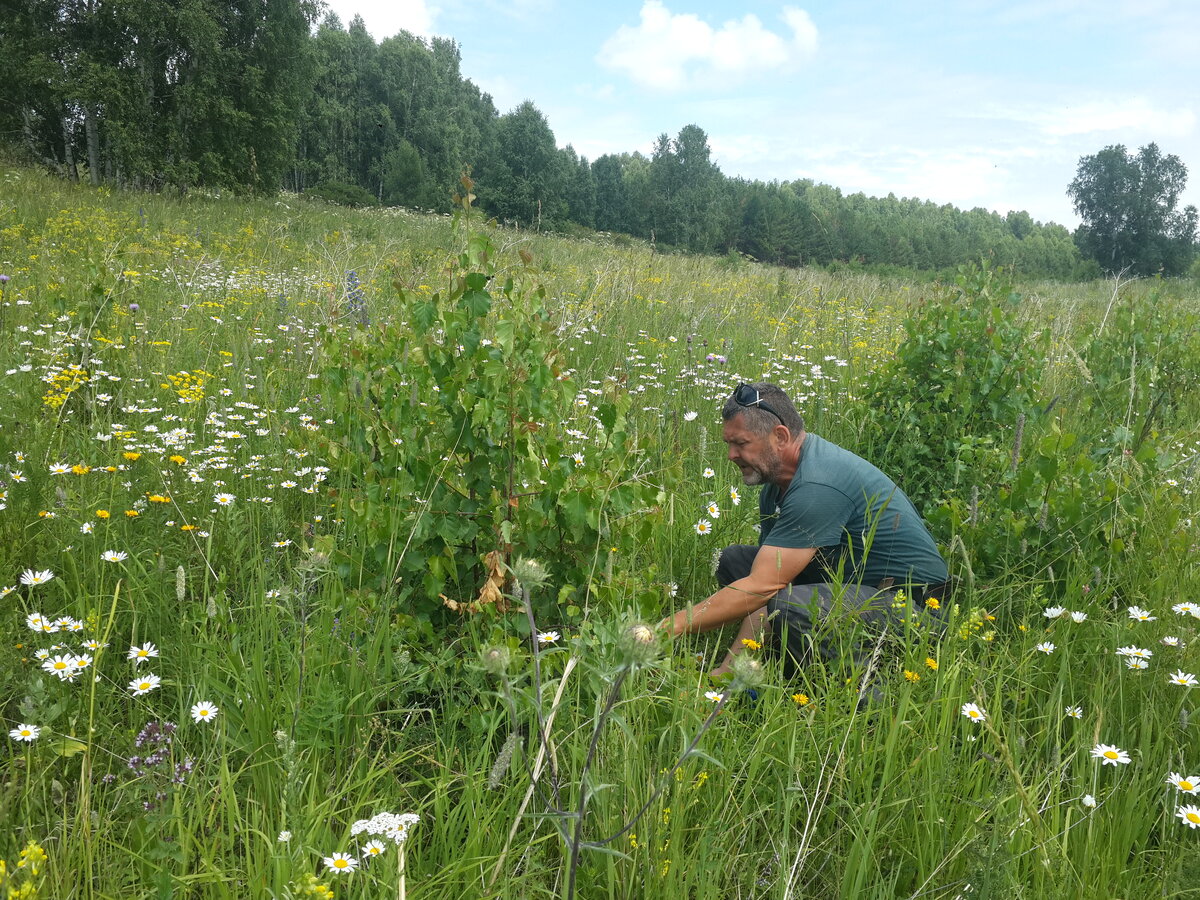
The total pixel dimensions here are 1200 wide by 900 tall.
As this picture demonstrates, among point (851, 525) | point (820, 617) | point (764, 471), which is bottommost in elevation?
point (820, 617)

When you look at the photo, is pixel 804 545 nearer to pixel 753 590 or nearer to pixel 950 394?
pixel 753 590

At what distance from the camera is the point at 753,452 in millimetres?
3326

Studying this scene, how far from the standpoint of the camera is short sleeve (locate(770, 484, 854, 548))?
3.03m

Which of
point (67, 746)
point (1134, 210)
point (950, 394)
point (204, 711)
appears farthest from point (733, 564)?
point (1134, 210)

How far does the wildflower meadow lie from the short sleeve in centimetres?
47

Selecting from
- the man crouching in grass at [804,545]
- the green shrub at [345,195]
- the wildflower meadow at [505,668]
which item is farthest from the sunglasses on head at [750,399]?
the green shrub at [345,195]

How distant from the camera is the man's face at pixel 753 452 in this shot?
3303 mm

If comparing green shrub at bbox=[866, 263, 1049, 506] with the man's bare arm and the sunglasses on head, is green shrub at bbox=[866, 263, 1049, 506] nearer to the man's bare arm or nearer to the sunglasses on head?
the sunglasses on head

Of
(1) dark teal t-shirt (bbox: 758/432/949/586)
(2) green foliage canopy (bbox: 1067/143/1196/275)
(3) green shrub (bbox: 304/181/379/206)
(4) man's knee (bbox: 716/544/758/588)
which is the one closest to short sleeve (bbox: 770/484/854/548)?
(1) dark teal t-shirt (bbox: 758/432/949/586)

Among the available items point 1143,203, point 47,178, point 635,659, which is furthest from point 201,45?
point 1143,203

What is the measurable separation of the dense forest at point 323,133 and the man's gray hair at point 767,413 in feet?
5.23

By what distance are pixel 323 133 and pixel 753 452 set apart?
57.9 meters

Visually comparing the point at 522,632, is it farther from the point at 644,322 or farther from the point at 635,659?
the point at 644,322

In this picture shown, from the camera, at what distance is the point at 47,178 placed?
12.4 metres
